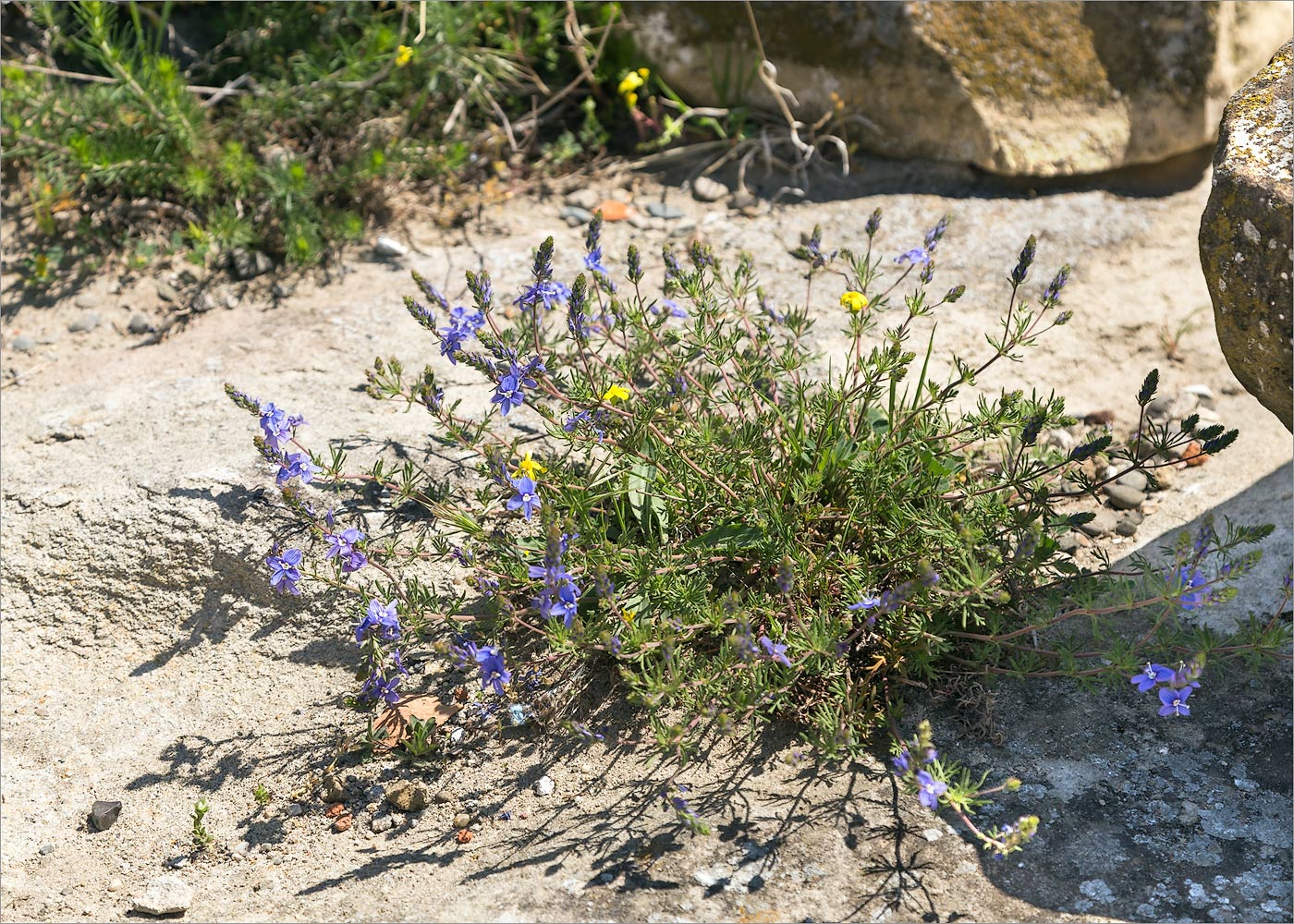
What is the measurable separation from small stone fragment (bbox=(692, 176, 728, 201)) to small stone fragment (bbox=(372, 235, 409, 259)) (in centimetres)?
142

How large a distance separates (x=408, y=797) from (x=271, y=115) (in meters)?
3.48

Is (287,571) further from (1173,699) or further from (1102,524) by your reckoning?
(1102,524)

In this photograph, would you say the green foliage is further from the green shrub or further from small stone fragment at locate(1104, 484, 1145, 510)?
small stone fragment at locate(1104, 484, 1145, 510)

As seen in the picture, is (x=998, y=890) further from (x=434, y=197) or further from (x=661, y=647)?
(x=434, y=197)

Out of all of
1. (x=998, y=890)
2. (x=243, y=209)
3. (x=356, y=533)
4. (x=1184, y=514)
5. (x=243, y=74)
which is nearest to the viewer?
(x=998, y=890)

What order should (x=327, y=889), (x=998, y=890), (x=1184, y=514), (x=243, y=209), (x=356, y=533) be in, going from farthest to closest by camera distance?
(x=243, y=209) < (x=1184, y=514) < (x=356, y=533) < (x=327, y=889) < (x=998, y=890)

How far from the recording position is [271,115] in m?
5.28

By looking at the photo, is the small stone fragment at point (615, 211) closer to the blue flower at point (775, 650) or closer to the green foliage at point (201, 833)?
the blue flower at point (775, 650)

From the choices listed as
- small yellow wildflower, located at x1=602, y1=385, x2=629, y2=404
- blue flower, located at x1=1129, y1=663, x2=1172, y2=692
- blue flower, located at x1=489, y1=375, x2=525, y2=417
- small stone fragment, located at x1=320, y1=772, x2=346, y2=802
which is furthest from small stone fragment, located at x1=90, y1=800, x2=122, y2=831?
blue flower, located at x1=1129, y1=663, x2=1172, y2=692

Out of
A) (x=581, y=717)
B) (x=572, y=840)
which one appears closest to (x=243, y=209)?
(x=581, y=717)

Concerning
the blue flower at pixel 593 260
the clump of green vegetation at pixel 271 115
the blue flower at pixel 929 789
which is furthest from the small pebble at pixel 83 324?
the blue flower at pixel 929 789

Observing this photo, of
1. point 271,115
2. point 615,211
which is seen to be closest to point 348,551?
point 615,211

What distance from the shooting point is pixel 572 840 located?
117 inches

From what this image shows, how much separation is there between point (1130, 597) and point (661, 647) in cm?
120
